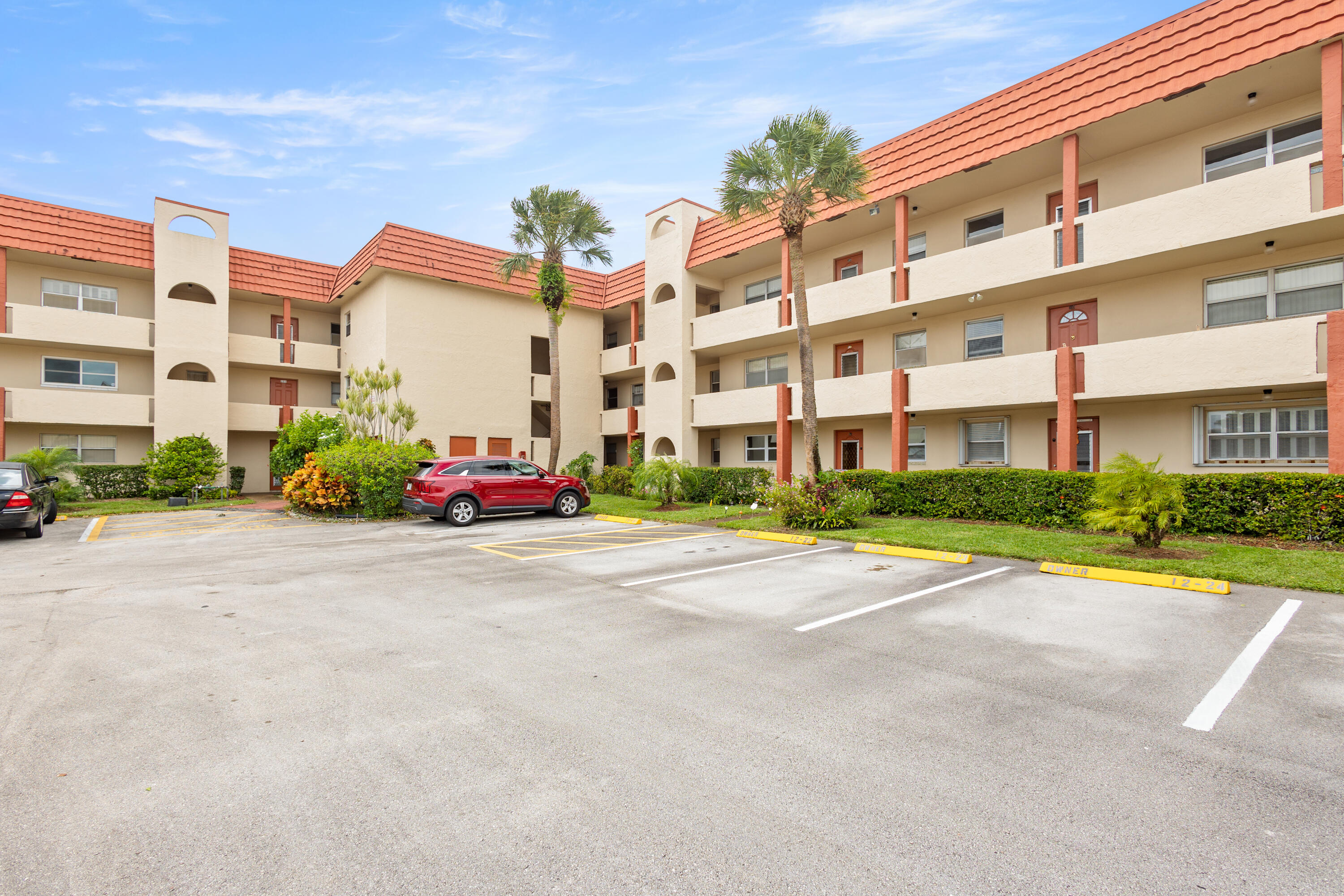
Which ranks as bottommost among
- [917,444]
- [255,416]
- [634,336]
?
[917,444]

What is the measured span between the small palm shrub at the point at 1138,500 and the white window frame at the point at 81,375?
96.8 ft

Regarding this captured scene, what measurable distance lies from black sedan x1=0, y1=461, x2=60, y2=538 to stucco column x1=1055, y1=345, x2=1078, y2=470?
20.9 m

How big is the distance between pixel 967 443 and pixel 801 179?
841cm

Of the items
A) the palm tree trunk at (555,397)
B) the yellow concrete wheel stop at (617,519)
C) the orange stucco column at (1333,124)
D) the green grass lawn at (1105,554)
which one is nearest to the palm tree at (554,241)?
the palm tree trunk at (555,397)

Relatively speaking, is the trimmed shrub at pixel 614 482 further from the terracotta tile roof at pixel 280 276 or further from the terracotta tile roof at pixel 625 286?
the terracotta tile roof at pixel 280 276

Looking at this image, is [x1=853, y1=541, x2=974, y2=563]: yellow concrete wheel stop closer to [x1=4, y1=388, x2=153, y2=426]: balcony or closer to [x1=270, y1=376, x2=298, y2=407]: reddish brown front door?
[x1=270, y1=376, x2=298, y2=407]: reddish brown front door

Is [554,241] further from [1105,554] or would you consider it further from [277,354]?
[1105,554]

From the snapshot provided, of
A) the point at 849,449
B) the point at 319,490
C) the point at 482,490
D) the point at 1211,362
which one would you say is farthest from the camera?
the point at 849,449

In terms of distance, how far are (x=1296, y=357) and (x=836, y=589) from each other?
10091 millimetres

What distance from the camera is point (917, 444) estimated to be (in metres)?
18.9

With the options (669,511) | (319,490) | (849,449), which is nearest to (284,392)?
(319,490)

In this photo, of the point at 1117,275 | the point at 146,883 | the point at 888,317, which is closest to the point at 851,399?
the point at 888,317

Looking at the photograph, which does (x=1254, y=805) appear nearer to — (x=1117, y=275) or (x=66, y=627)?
(x=66, y=627)

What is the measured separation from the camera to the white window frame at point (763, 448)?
75.2 ft
